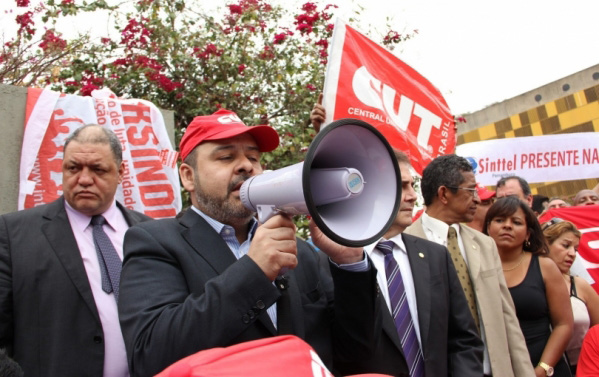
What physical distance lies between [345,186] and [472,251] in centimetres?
208

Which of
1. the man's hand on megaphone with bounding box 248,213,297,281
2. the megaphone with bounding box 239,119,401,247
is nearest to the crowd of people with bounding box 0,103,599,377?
the man's hand on megaphone with bounding box 248,213,297,281

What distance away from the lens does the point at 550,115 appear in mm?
20406

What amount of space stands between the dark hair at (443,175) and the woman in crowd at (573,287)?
4.79ft

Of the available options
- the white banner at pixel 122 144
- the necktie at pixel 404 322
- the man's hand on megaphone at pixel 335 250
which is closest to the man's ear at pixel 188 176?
the man's hand on megaphone at pixel 335 250

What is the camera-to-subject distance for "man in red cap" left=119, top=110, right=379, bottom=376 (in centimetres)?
164

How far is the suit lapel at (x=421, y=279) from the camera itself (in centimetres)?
269

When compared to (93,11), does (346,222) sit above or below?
below

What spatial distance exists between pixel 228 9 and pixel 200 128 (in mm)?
4771

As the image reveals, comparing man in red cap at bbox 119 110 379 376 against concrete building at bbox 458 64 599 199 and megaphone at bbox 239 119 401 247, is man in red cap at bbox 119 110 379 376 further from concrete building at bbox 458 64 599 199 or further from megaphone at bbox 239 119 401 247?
concrete building at bbox 458 64 599 199

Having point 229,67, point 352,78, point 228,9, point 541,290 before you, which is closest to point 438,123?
point 352,78

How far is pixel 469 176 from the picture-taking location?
3719 millimetres

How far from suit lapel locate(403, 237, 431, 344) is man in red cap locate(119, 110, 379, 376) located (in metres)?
0.67

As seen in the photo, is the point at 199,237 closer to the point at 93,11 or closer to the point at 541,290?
the point at 541,290

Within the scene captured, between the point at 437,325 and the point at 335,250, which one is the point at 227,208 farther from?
the point at 437,325
